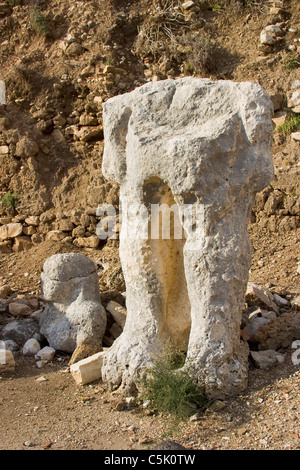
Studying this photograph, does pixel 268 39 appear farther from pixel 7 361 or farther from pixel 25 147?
pixel 7 361

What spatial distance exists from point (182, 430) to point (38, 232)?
20.5 ft

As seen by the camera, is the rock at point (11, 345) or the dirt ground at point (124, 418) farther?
the rock at point (11, 345)

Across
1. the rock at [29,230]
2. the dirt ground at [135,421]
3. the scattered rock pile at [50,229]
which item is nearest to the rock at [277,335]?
the dirt ground at [135,421]

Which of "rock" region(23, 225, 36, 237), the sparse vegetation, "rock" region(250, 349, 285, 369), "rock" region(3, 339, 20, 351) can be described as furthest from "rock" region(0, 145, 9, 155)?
"rock" region(250, 349, 285, 369)

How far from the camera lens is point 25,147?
9508 millimetres

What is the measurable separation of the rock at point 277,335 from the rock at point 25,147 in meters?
6.21

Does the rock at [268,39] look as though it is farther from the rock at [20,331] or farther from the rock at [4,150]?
the rock at [20,331]

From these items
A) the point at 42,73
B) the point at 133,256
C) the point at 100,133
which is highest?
the point at 42,73

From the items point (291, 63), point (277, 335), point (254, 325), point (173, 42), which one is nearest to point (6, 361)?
point (254, 325)

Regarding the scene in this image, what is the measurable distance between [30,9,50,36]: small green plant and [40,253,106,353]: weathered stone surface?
22.9 ft

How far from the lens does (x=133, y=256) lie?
13.3 feet

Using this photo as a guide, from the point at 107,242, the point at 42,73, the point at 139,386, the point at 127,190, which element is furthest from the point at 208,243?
the point at 42,73

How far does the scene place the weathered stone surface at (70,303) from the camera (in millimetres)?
4988

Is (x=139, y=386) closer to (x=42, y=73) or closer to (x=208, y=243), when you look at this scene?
(x=208, y=243)
